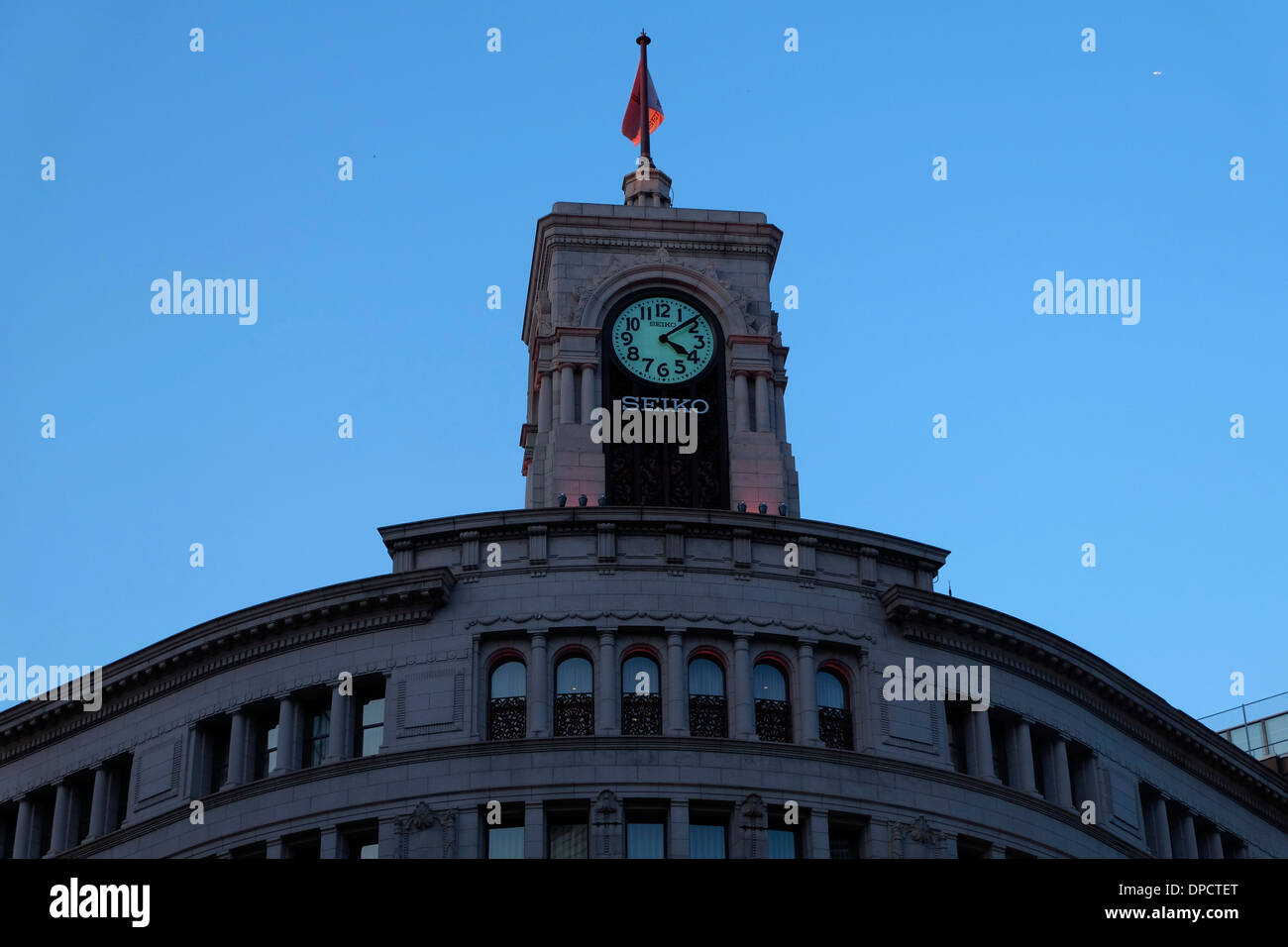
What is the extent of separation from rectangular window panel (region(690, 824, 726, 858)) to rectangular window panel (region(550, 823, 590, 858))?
105 inches

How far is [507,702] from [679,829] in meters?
5.69

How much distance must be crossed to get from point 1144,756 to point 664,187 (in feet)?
92.3

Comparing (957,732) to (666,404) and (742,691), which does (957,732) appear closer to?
(742,691)

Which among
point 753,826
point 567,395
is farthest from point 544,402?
point 753,826

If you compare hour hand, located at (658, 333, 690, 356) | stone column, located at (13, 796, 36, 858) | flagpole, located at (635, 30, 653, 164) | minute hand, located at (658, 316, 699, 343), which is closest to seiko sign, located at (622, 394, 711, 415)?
hour hand, located at (658, 333, 690, 356)

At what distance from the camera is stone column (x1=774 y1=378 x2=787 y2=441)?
73.7 meters

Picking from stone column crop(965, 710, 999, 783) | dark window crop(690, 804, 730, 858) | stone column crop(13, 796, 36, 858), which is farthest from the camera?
stone column crop(13, 796, 36, 858)

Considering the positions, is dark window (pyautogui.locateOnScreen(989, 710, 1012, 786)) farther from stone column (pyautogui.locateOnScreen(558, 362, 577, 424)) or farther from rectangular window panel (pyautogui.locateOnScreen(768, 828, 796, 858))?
stone column (pyautogui.locateOnScreen(558, 362, 577, 424))

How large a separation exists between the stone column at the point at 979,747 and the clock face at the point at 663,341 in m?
17.8

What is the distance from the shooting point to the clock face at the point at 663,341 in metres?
73.6

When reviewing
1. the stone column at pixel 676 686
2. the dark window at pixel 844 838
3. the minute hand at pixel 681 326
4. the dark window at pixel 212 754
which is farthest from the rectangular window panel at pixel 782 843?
the minute hand at pixel 681 326

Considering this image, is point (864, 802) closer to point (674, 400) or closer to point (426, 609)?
point (426, 609)
